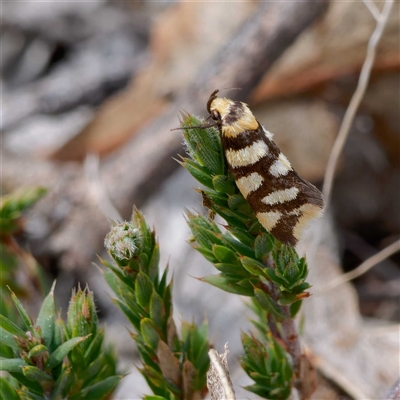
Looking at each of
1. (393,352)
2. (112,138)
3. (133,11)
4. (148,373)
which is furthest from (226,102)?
(133,11)

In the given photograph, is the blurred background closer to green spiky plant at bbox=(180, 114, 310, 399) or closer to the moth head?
green spiky plant at bbox=(180, 114, 310, 399)

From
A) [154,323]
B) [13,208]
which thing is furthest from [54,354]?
[13,208]

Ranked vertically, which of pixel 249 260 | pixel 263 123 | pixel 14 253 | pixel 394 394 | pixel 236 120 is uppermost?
pixel 263 123

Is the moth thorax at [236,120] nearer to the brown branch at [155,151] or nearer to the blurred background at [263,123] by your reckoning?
the blurred background at [263,123]

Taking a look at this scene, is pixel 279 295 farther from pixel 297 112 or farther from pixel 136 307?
pixel 297 112

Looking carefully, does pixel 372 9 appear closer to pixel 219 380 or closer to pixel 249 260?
pixel 249 260

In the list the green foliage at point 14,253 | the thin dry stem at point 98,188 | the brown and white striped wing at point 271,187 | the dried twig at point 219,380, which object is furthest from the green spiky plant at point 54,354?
the thin dry stem at point 98,188
